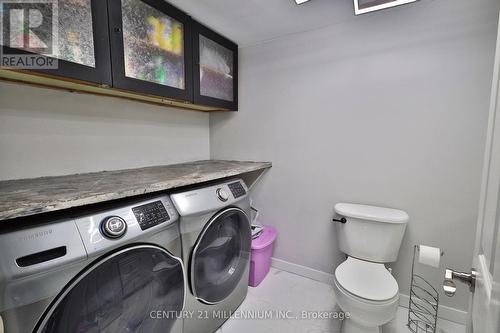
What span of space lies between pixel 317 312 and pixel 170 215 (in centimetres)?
130

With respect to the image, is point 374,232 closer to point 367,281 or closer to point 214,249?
point 367,281

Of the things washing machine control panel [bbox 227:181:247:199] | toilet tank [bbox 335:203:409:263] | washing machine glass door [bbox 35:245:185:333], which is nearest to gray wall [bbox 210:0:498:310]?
toilet tank [bbox 335:203:409:263]

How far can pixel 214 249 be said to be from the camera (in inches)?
52.2

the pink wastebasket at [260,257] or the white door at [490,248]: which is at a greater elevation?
the white door at [490,248]

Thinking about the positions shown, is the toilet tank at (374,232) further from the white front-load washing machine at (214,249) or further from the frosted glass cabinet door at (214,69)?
the frosted glass cabinet door at (214,69)

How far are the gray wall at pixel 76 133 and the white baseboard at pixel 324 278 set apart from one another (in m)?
1.43

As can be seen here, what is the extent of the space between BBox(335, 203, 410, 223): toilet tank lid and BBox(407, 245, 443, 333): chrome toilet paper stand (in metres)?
0.25

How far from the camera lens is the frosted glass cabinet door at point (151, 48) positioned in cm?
111

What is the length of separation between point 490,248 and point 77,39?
1.64 meters

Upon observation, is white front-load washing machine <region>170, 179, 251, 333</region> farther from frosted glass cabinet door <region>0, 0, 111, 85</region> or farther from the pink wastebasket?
frosted glass cabinet door <region>0, 0, 111, 85</region>

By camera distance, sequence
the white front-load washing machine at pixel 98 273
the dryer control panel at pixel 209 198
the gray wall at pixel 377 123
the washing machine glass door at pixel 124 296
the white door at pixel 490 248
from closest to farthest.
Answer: the white door at pixel 490 248, the white front-load washing machine at pixel 98 273, the washing machine glass door at pixel 124 296, the dryer control panel at pixel 209 198, the gray wall at pixel 377 123

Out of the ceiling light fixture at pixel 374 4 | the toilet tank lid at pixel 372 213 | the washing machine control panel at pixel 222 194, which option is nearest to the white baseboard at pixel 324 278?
the toilet tank lid at pixel 372 213

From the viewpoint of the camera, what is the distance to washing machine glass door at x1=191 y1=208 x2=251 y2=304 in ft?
3.90

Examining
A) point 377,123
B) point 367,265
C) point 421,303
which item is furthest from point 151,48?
point 421,303
